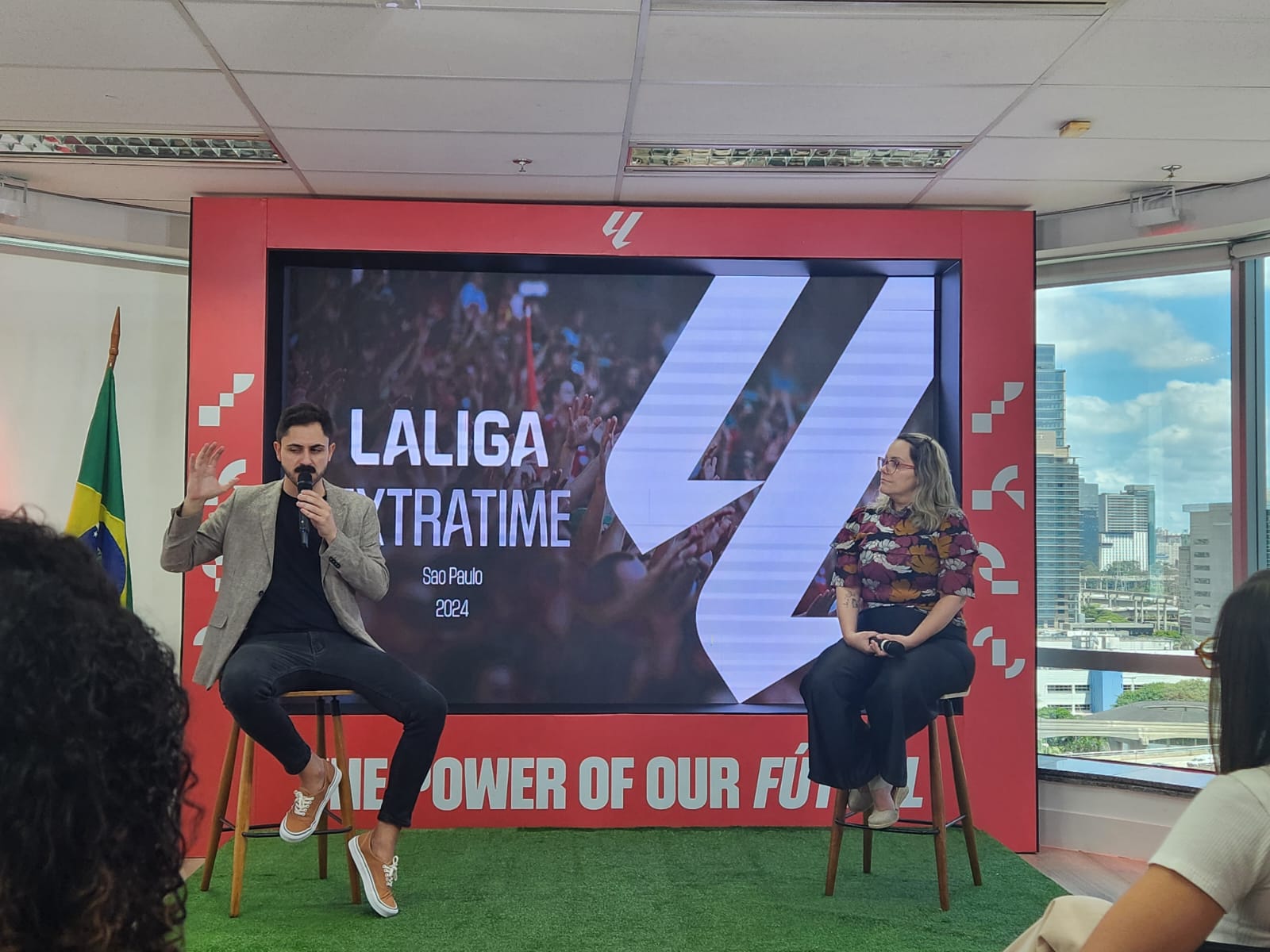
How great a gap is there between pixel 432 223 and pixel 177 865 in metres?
4.21

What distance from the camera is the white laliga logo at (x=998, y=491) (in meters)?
4.70

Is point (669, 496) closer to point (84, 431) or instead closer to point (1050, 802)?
point (1050, 802)

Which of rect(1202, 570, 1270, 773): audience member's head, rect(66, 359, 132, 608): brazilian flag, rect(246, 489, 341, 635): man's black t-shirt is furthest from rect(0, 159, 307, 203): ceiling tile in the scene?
rect(1202, 570, 1270, 773): audience member's head

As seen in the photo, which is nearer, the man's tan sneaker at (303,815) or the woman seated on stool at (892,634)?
the man's tan sneaker at (303,815)

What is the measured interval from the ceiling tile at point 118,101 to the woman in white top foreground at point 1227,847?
3.36 metres

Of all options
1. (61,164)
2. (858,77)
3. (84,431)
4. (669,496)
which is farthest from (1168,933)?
(84,431)

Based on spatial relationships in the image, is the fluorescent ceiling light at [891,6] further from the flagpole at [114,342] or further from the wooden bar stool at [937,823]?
the flagpole at [114,342]

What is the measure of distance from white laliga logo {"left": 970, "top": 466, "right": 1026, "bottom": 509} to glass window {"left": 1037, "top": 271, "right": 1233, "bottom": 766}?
0.62 m

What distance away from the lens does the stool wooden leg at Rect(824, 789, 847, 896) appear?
3.57 meters

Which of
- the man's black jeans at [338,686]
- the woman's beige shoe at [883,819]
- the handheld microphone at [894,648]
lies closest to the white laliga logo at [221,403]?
the man's black jeans at [338,686]

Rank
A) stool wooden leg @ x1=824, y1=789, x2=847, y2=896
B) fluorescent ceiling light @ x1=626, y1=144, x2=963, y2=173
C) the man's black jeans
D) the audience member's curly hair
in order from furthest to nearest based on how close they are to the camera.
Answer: fluorescent ceiling light @ x1=626, y1=144, x2=963, y2=173 → stool wooden leg @ x1=824, y1=789, x2=847, y2=896 → the man's black jeans → the audience member's curly hair

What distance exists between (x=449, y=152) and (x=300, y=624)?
6.19 feet

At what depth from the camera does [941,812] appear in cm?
349

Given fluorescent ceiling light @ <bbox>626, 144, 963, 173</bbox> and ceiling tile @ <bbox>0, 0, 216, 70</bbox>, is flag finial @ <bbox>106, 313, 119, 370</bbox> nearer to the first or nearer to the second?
ceiling tile @ <bbox>0, 0, 216, 70</bbox>
